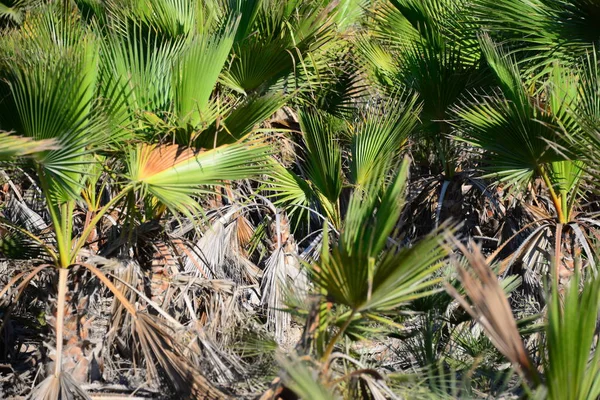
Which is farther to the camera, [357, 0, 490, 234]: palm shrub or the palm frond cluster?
[357, 0, 490, 234]: palm shrub

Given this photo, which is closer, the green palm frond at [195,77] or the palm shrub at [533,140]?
the green palm frond at [195,77]

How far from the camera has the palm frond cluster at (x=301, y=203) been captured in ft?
10.5

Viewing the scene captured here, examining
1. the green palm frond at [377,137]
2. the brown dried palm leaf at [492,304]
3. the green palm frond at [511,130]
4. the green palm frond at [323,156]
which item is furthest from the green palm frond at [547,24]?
the brown dried palm leaf at [492,304]

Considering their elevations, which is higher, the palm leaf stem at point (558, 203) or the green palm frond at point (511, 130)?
the green palm frond at point (511, 130)

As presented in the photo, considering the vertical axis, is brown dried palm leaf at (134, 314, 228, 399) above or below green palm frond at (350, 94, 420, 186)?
below

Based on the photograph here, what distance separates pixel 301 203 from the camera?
7164 millimetres

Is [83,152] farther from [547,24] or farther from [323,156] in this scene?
[547,24]

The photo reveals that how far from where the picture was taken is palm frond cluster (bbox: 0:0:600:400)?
3188 millimetres

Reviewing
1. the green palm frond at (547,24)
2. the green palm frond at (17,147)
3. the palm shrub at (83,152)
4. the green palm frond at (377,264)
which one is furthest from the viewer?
the green palm frond at (547,24)

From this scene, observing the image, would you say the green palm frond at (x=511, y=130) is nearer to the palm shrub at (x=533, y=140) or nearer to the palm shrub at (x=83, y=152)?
the palm shrub at (x=533, y=140)

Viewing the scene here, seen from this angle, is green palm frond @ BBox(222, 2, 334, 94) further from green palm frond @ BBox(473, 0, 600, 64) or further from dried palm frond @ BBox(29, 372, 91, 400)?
dried palm frond @ BBox(29, 372, 91, 400)

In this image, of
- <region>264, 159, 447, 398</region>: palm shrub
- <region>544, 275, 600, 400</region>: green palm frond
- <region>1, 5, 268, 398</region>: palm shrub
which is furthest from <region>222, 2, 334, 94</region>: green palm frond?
<region>544, 275, 600, 400</region>: green palm frond

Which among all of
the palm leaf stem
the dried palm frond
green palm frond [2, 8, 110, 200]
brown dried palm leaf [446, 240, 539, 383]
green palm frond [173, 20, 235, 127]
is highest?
green palm frond [173, 20, 235, 127]

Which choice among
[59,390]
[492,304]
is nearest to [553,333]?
[492,304]
